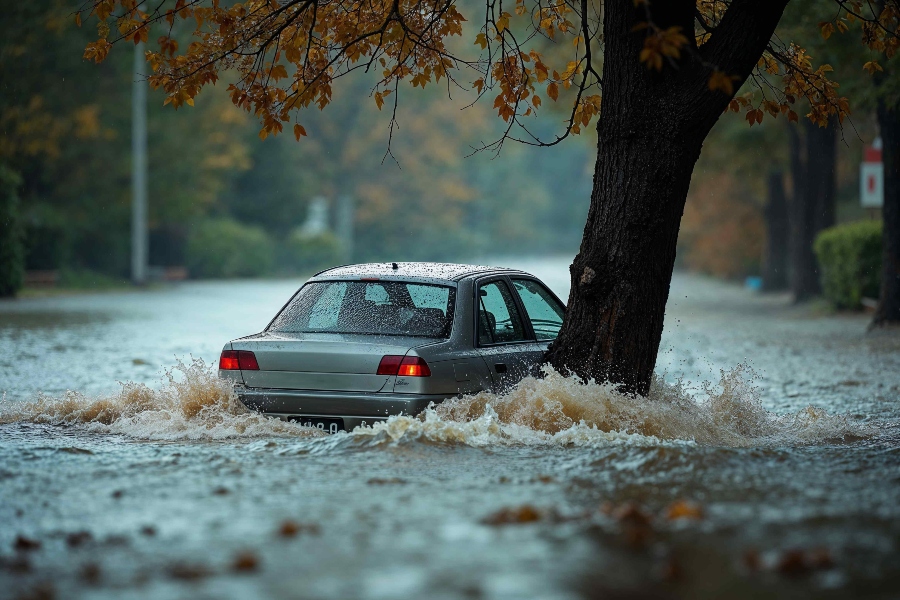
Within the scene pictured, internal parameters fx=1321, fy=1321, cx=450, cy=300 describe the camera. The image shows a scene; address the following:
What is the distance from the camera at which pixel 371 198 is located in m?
76.0

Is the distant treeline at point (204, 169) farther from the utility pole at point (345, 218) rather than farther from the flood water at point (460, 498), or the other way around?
the flood water at point (460, 498)

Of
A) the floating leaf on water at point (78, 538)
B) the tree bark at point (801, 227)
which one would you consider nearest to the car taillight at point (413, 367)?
the floating leaf on water at point (78, 538)

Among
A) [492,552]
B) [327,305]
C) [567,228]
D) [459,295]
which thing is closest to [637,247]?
[459,295]

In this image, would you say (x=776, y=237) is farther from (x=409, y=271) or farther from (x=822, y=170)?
(x=409, y=271)

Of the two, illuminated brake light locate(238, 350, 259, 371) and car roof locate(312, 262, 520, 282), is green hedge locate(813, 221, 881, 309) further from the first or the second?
illuminated brake light locate(238, 350, 259, 371)

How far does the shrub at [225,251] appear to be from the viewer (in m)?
53.1

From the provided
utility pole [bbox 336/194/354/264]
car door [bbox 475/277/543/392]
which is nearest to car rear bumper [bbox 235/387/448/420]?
car door [bbox 475/277/543/392]

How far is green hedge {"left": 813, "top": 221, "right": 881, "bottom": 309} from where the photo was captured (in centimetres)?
2730

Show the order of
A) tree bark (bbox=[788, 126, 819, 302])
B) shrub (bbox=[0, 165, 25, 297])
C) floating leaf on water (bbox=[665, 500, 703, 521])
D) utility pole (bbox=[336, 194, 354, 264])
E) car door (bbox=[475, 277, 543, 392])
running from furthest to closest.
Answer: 1. utility pole (bbox=[336, 194, 354, 264])
2. tree bark (bbox=[788, 126, 819, 302])
3. shrub (bbox=[0, 165, 25, 297])
4. car door (bbox=[475, 277, 543, 392])
5. floating leaf on water (bbox=[665, 500, 703, 521])

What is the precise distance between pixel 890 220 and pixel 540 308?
13655 mm

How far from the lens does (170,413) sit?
1003 centimetres

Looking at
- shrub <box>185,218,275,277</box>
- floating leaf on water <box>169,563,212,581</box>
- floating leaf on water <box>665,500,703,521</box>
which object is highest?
shrub <box>185,218,275,277</box>

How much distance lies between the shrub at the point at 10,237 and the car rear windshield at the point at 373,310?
23.1 meters

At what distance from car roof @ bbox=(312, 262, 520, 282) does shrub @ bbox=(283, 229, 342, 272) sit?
53801 millimetres
